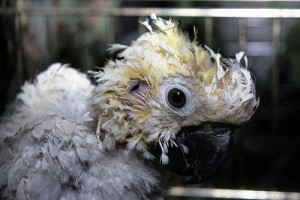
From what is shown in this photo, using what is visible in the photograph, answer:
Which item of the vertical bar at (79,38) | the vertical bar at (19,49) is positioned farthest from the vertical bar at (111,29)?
the vertical bar at (19,49)

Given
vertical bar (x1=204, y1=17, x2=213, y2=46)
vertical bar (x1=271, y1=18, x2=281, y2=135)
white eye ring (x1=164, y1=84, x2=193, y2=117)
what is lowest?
vertical bar (x1=271, y1=18, x2=281, y2=135)

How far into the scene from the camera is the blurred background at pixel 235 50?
6.06 feet

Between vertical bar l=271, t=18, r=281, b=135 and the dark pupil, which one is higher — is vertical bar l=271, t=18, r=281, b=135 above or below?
below

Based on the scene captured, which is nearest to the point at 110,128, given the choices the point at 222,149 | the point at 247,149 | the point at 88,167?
the point at 88,167

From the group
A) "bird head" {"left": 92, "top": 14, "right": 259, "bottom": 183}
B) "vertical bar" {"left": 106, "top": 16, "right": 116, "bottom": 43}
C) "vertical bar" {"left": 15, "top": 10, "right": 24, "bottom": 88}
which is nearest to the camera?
"bird head" {"left": 92, "top": 14, "right": 259, "bottom": 183}

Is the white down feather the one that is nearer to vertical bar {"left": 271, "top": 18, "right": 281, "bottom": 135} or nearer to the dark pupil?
the dark pupil

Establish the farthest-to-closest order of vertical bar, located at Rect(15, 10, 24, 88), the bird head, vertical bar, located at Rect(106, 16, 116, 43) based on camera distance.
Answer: vertical bar, located at Rect(106, 16, 116, 43) → vertical bar, located at Rect(15, 10, 24, 88) → the bird head

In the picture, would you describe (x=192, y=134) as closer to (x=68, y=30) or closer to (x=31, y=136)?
(x=31, y=136)

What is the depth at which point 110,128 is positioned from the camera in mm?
1007

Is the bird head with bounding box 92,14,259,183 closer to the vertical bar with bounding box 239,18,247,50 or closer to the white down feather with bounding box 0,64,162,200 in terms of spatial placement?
the white down feather with bounding box 0,64,162,200

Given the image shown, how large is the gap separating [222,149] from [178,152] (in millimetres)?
89

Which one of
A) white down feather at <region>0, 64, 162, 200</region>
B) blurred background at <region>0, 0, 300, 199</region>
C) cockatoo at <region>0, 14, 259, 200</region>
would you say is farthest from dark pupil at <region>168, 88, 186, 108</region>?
blurred background at <region>0, 0, 300, 199</region>

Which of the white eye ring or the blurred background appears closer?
the white eye ring

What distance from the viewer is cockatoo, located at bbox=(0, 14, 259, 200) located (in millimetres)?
966
